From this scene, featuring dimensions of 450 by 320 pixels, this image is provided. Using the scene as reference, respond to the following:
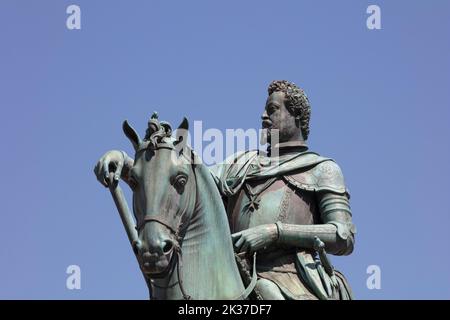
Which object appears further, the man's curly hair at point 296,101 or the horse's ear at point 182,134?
the man's curly hair at point 296,101

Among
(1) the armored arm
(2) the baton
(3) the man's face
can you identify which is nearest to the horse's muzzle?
(2) the baton

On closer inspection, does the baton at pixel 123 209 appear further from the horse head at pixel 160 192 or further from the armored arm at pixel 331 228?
the armored arm at pixel 331 228

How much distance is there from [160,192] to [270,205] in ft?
9.17

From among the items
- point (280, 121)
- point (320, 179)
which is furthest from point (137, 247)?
point (280, 121)

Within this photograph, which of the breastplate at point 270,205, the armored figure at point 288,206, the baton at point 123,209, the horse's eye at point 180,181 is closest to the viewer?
the horse's eye at point 180,181

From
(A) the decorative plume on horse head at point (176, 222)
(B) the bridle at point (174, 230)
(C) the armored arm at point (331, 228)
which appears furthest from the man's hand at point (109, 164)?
(C) the armored arm at point (331, 228)

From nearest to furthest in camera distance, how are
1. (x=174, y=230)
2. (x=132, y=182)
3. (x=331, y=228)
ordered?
1. (x=174, y=230)
2. (x=132, y=182)
3. (x=331, y=228)

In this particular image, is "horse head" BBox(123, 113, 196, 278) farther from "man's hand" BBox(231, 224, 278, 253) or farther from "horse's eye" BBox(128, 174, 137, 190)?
"man's hand" BBox(231, 224, 278, 253)

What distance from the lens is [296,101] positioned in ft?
53.3

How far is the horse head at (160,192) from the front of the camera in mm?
13016

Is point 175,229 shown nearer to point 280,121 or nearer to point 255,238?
point 255,238

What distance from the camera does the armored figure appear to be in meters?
15.1

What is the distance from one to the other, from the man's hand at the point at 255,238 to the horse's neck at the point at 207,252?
1.03m

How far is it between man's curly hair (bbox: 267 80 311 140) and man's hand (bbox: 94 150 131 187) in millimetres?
3047
